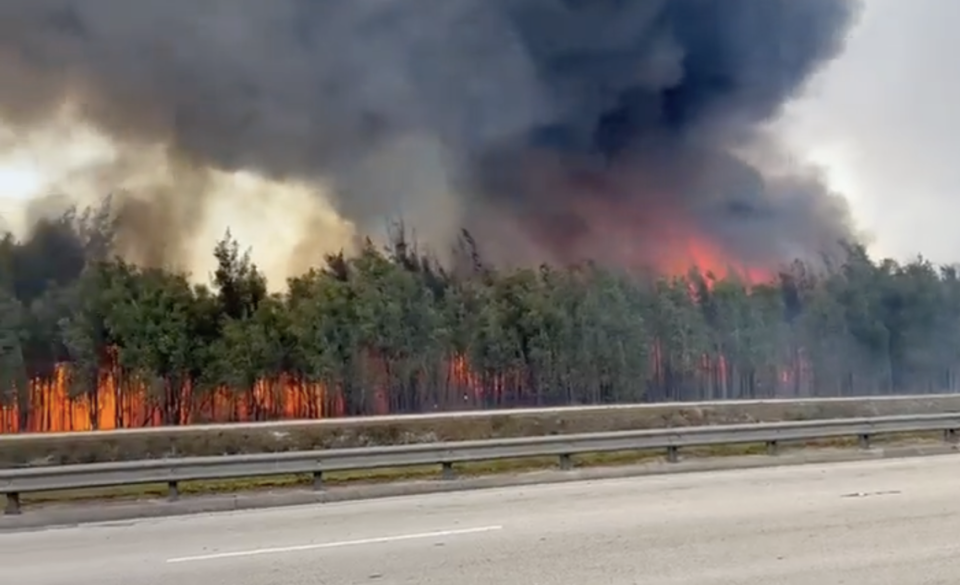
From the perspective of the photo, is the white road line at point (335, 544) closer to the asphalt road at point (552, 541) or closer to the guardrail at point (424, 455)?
the asphalt road at point (552, 541)

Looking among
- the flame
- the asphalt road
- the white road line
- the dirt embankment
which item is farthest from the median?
the flame

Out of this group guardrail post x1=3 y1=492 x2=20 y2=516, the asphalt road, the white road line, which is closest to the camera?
the asphalt road

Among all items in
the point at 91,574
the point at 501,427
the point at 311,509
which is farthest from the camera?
the point at 501,427

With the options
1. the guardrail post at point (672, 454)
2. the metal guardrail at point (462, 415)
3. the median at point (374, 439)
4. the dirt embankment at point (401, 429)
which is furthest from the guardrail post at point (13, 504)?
the guardrail post at point (672, 454)

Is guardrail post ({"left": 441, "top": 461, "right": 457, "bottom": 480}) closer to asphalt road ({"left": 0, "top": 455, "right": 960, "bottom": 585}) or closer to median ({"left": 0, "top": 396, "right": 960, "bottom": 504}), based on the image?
median ({"left": 0, "top": 396, "right": 960, "bottom": 504})

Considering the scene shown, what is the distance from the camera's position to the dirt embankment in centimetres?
1622

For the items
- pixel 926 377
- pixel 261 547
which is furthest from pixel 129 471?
pixel 926 377

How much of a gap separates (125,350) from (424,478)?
29.2m

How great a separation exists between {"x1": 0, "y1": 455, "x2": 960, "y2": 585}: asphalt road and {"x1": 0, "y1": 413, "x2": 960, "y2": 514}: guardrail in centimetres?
99

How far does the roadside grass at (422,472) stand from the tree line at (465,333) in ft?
90.7

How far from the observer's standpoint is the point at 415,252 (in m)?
51.1

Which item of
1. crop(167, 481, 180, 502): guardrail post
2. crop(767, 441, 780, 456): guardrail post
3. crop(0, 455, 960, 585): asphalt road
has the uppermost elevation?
crop(167, 481, 180, 502): guardrail post

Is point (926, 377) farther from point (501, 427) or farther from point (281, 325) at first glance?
point (501, 427)

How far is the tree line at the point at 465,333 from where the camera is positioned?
4016 cm
